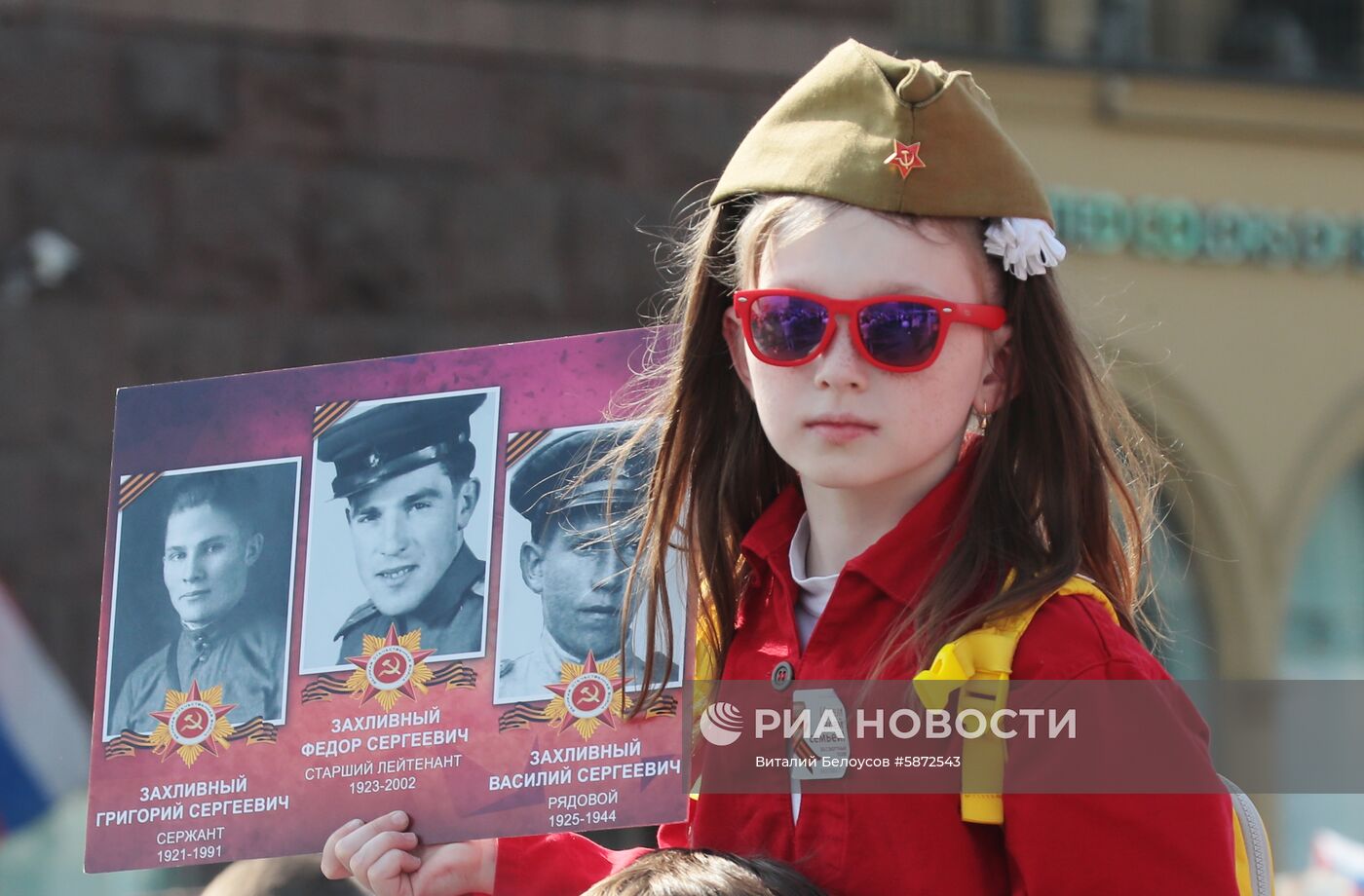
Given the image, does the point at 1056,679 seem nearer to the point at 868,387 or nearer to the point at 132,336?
the point at 868,387

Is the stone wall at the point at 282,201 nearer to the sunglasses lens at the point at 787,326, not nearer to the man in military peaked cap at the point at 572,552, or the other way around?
the man in military peaked cap at the point at 572,552

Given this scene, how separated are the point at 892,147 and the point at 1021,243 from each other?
16 centimetres

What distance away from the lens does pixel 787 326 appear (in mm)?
2027

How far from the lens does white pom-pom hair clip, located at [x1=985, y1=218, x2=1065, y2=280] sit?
208 cm

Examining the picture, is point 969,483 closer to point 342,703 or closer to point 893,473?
point 893,473

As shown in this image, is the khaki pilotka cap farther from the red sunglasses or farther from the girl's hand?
the girl's hand

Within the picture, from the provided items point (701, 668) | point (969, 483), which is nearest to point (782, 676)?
point (701, 668)

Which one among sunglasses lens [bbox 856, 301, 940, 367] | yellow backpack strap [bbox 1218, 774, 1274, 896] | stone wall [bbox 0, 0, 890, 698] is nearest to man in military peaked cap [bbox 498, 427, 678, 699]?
sunglasses lens [bbox 856, 301, 940, 367]

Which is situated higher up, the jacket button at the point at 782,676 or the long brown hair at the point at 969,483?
the long brown hair at the point at 969,483

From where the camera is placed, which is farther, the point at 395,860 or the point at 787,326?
the point at 395,860

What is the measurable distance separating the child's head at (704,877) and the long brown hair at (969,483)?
0.22 meters

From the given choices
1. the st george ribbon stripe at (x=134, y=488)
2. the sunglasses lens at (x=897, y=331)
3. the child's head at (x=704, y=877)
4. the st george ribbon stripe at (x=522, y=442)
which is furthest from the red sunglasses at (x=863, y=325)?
the st george ribbon stripe at (x=134, y=488)

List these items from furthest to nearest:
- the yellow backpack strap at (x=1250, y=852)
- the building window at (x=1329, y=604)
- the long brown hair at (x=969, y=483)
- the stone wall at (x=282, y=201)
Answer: the building window at (x=1329, y=604)
the stone wall at (x=282, y=201)
the long brown hair at (x=969, y=483)
the yellow backpack strap at (x=1250, y=852)

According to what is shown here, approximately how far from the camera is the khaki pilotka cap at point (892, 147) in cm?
203
